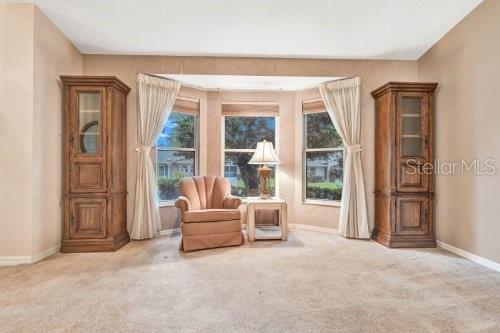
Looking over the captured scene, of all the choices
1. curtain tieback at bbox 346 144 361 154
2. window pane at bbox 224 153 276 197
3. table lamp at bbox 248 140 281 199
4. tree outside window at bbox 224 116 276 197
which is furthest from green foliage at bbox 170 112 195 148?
curtain tieback at bbox 346 144 361 154

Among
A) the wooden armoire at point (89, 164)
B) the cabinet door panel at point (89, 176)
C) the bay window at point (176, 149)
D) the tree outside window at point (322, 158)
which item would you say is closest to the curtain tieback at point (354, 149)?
the tree outside window at point (322, 158)

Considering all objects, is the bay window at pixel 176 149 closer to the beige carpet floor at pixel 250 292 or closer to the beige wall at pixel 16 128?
the beige carpet floor at pixel 250 292

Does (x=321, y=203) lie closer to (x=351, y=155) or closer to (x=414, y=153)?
(x=351, y=155)

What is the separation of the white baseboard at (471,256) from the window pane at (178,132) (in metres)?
3.88

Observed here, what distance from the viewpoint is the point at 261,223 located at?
520 centimetres

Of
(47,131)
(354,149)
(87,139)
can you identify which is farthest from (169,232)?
(354,149)

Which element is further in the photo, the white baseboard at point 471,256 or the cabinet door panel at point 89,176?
the cabinet door panel at point 89,176

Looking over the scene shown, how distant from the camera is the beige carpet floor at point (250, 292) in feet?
6.57

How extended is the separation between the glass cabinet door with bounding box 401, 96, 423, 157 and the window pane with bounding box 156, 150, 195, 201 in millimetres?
3176

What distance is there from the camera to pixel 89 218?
3719 mm

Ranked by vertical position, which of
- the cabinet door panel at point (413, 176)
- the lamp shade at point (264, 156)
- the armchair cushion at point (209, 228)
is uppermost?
the lamp shade at point (264, 156)

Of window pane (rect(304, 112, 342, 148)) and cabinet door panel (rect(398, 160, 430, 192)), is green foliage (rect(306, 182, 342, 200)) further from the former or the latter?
cabinet door panel (rect(398, 160, 430, 192))

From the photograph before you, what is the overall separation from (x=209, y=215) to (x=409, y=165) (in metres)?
2.66

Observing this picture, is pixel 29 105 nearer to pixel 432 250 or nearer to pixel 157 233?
pixel 157 233
